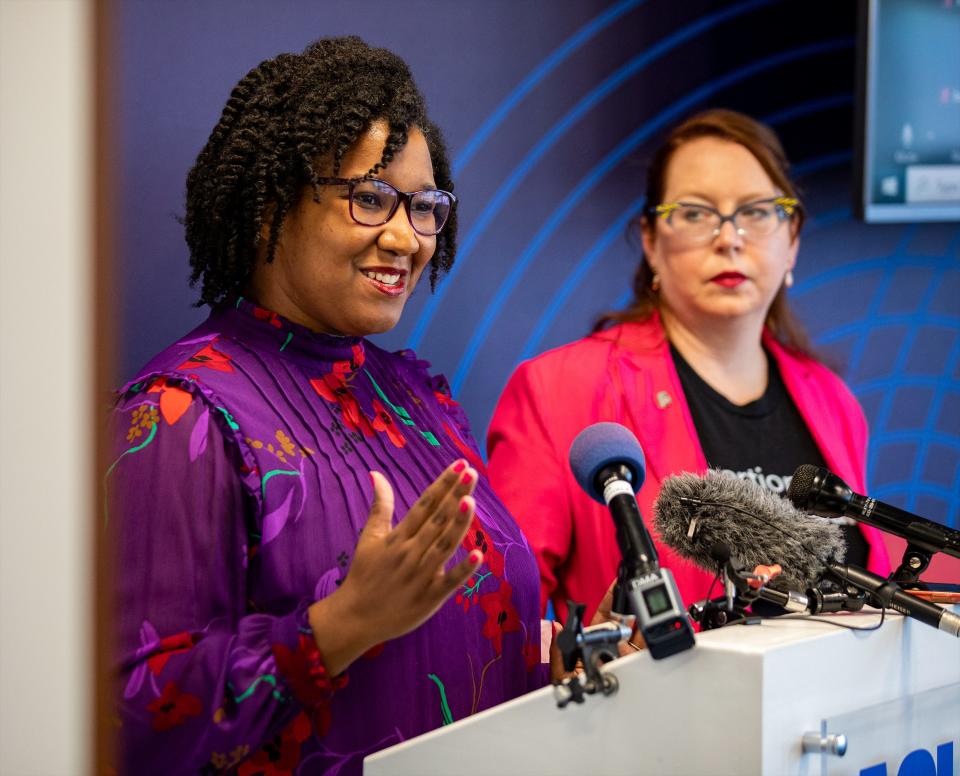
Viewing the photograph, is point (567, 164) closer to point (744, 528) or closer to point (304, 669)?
point (744, 528)

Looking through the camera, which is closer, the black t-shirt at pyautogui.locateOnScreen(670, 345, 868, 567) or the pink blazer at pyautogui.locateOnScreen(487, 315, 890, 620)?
the pink blazer at pyautogui.locateOnScreen(487, 315, 890, 620)

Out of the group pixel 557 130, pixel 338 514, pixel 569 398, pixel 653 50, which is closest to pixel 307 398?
pixel 338 514

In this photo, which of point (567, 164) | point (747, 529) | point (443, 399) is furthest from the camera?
point (567, 164)

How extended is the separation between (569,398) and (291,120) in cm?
120

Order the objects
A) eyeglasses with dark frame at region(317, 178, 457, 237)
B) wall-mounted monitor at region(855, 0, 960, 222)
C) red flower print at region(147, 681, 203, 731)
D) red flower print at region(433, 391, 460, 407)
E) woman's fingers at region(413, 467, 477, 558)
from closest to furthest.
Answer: woman's fingers at region(413, 467, 477, 558) → red flower print at region(147, 681, 203, 731) → eyeglasses with dark frame at region(317, 178, 457, 237) → red flower print at region(433, 391, 460, 407) → wall-mounted monitor at region(855, 0, 960, 222)

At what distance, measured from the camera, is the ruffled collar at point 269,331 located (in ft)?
6.27

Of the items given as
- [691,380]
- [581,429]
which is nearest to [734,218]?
[691,380]

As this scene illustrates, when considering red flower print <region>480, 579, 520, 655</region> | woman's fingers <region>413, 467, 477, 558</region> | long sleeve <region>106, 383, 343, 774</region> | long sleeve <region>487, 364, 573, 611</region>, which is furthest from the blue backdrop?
woman's fingers <region>413, 467, 477, 558</region>

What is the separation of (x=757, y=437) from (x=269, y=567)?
1647 mm

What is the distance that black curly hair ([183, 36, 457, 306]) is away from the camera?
1.88 m

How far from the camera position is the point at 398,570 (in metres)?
1.42

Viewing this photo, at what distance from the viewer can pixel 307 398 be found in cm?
188

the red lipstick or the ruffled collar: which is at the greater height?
the red lipstick

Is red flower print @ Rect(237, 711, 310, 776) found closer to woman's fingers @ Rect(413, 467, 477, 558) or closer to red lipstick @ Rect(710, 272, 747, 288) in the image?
woman's fingers @ Rect(413, 467, 477, 558)
